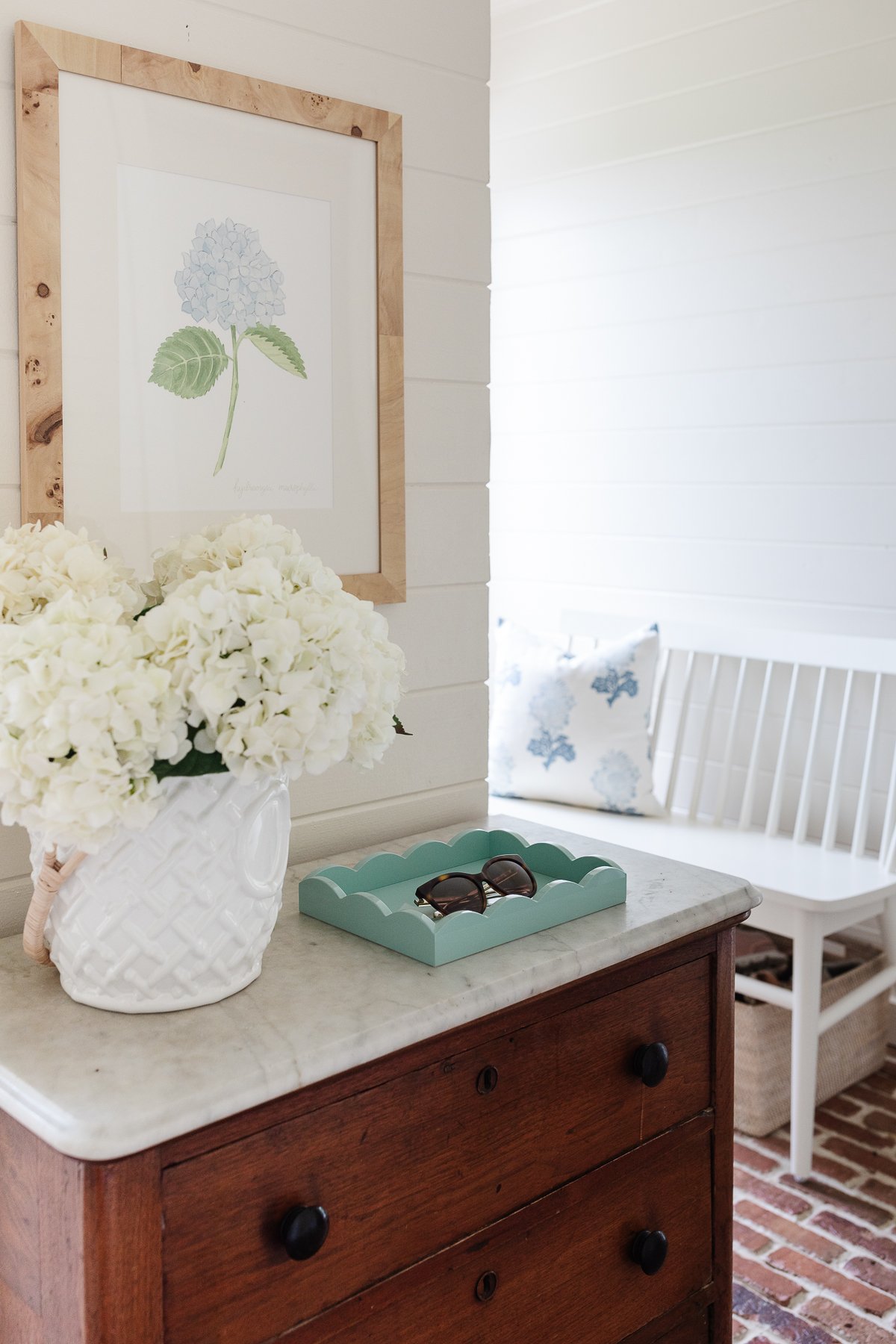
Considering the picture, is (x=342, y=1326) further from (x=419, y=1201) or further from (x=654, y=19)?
(x=654, y=19)

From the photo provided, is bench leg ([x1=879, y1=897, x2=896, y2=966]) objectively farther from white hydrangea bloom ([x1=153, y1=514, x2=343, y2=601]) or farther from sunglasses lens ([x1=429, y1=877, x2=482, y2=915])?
white hydrangea bloom ([x1=153, y1=514, x2=343, y2=601])

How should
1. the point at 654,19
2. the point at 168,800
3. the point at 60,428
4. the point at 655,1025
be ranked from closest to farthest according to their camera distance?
1. the point at 168,800
2. the point at 60,428
3. the point at 655,1025
4. the point at 654,19

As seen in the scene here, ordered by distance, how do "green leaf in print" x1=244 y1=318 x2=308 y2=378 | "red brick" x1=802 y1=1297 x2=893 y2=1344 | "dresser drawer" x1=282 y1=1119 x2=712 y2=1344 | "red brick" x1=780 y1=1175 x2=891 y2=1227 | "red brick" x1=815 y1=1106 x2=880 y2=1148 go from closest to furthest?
"dresser drawer" x1=282 y1=1119 x2=712 y2=1344
"green leaf in print" x1=244 y1=318 x2=308 y2=378
"red brick" x1=802 y1=1297 x2=893 y2=1344
"red brick" x1=780 y1=1175 x2=891 y2=1227
"red brick" x1=815 y1=1106 x2=880 y2=1148

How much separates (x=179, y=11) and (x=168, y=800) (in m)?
0.88

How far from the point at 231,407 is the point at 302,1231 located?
86 cm

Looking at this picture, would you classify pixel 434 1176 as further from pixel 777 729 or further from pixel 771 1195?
pixel 777 729

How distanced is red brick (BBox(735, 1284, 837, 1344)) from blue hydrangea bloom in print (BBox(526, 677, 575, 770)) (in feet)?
4.27

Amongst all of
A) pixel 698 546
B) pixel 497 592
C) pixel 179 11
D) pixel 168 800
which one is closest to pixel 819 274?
pixel 698 546

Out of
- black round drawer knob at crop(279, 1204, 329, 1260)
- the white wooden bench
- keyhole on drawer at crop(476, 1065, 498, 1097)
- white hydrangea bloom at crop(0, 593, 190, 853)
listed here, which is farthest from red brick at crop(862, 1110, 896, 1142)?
white hydrangea bloom at crop(0, 593, 190, 853)

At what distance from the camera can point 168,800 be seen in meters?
1.02

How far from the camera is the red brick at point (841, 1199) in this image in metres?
2.32

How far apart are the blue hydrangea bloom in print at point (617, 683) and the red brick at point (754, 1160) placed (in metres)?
1.06

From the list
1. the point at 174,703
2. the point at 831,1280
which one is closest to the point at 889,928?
the point at 831,1280

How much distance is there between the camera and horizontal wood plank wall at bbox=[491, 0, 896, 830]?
285 cm
